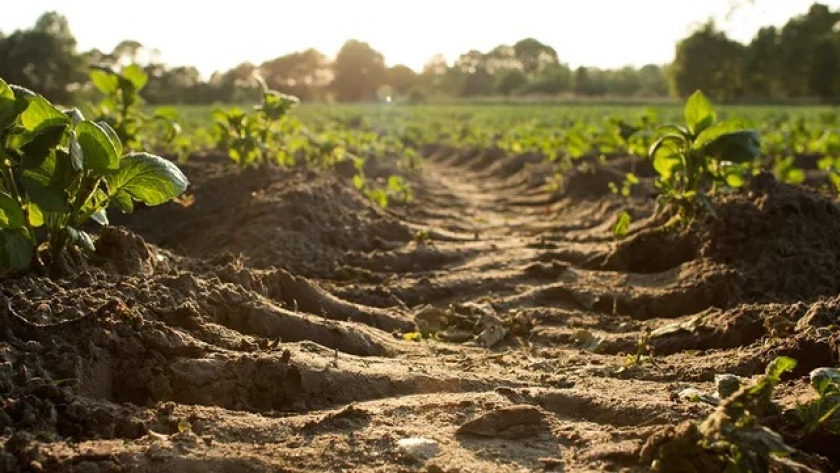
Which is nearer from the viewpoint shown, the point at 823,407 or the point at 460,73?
the point at 823,407

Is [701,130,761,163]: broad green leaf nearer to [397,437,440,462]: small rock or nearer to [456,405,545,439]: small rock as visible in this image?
[456,405,545,439]: small rock

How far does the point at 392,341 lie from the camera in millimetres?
3684

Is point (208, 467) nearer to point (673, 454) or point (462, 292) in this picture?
point (673, 454)

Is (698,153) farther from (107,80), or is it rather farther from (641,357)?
(107,80)

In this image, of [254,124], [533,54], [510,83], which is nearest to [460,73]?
[510,83]

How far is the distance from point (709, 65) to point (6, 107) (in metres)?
71.0

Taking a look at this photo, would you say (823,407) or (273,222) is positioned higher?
(273,222)

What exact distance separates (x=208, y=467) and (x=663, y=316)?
315cm

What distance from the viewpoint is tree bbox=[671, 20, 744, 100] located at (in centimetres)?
6700

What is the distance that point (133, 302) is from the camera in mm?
2705

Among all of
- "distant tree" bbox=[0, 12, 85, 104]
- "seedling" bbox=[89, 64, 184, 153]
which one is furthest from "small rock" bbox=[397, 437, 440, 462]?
"distant tree" bbox=[0, 12, 85, 104]

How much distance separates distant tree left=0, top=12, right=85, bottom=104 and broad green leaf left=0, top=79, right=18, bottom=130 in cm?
3905

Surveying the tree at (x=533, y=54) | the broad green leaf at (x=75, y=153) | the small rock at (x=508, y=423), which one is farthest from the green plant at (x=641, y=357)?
the tree at (x=533, y=54)

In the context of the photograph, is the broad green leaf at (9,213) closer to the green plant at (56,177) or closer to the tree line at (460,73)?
the green plant at (56,177)
